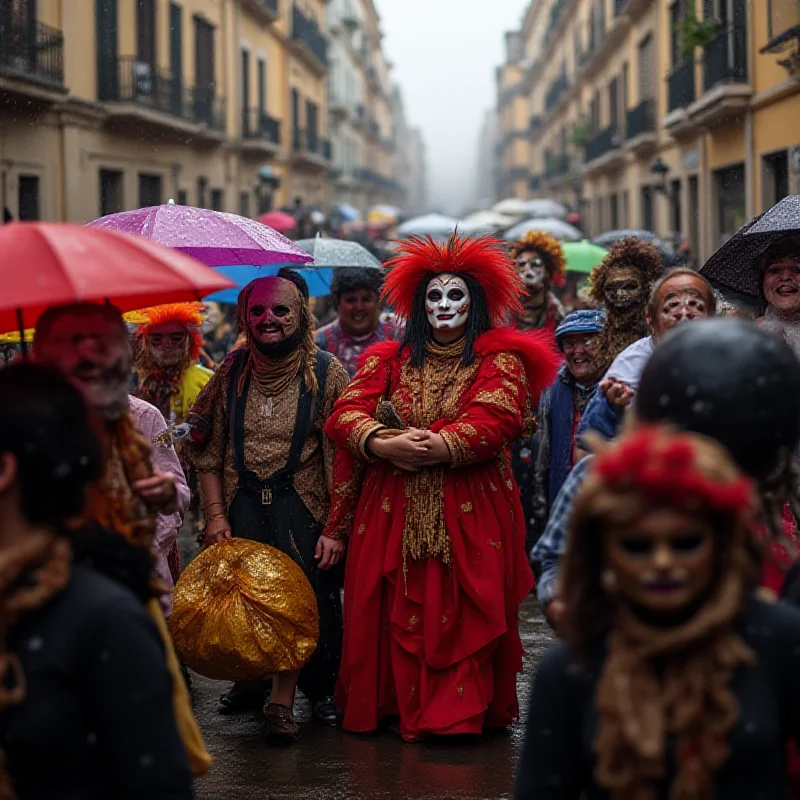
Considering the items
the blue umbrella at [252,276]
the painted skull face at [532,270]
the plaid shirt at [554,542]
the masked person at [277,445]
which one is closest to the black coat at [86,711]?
the plaid shirt at [554,542]

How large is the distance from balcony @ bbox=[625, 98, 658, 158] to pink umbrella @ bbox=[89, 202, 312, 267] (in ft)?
72.7

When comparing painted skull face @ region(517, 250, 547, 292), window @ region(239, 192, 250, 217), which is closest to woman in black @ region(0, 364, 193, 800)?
painted skull face @ region(517, 250, 547, 292)

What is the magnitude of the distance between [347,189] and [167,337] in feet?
157

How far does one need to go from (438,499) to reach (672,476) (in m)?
3.31

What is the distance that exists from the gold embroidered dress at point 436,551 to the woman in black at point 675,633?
2.94 metres

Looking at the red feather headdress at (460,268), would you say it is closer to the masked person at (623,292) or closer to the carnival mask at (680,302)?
the masked person at (623,292)

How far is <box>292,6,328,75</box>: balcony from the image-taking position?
36406 mm

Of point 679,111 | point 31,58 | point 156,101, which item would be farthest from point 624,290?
point 156,101

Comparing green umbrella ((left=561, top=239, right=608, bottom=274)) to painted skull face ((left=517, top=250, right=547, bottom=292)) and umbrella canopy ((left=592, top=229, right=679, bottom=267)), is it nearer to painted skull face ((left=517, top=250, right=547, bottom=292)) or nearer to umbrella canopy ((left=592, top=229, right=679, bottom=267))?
umbrella canopy ((left=592, top=229, right=679, bottom=267))

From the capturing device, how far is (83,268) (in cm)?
270

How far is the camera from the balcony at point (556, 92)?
4562 cm

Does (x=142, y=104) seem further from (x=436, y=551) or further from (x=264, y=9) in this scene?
(x=436, y=551)

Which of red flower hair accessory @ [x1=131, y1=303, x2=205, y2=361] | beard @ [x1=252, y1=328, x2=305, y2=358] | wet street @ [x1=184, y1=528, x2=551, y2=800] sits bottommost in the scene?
wet street @ [x1=184, y1=528, x2=551, y2=800]

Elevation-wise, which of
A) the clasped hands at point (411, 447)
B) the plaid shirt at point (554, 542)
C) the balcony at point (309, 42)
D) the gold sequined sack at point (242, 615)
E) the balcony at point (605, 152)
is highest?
the balcony at point (309, 42)
